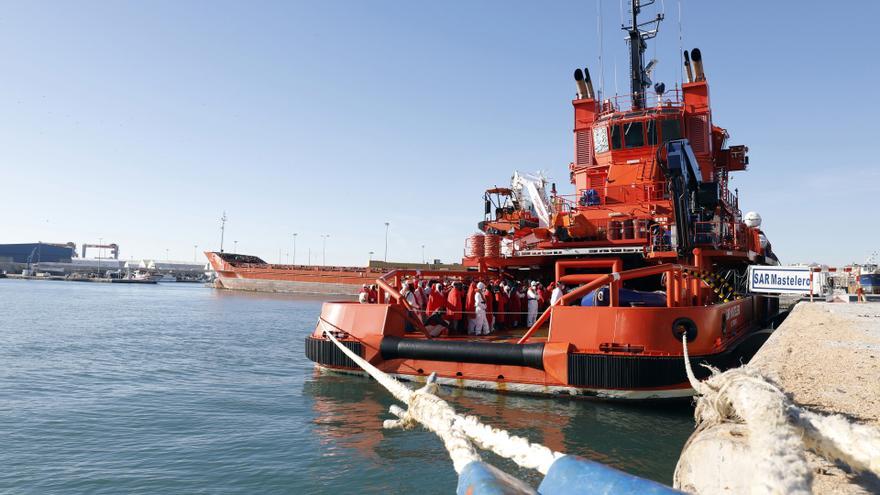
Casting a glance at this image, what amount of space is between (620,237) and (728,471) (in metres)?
10.00

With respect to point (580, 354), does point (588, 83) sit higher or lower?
higher

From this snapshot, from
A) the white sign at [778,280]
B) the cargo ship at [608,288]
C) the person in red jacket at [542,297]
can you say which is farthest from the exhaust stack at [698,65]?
the person in red jacket at [542,297]

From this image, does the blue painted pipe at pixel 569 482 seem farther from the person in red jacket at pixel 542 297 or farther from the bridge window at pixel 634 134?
the bridge window at pixel 634 134

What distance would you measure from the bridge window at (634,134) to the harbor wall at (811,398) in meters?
7.03

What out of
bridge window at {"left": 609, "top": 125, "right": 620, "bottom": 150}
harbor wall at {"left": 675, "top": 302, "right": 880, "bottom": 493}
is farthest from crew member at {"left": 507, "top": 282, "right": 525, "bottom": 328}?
bridge window at {"left": 609, "top": 125, "right": 620, "bottom": 150}

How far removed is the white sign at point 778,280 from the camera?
14141 mm

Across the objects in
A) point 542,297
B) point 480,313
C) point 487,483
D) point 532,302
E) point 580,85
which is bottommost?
point 487,483

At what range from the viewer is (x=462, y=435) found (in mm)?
3361

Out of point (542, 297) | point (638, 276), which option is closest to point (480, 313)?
point (542, 297)

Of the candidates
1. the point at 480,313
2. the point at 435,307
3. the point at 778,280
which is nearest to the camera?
the point at 480,313

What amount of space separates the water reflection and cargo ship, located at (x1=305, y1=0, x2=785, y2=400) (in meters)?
0.30

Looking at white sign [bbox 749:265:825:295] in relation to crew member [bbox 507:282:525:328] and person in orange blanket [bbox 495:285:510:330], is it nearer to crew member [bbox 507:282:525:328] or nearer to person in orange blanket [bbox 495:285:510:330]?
crew member [bbox 507:282:525:328]

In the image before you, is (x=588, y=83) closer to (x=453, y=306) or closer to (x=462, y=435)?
(x=453, y=306)

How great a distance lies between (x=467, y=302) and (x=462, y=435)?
8.24 metres
